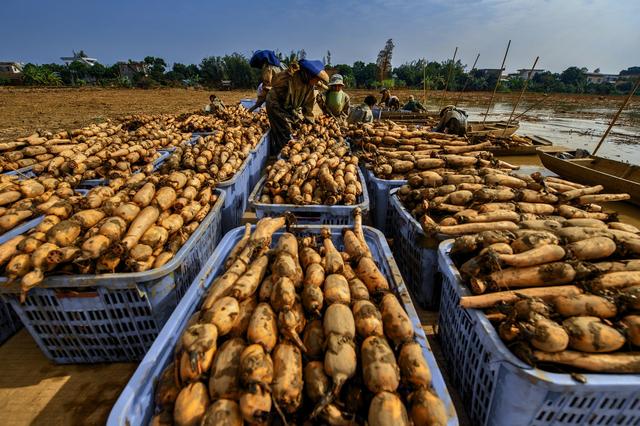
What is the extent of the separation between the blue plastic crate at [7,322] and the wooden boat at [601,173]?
291 inches

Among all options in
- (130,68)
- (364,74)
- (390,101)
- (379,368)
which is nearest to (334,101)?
(390,101)

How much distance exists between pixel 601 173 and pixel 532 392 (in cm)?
488

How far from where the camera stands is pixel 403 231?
303 centimetres

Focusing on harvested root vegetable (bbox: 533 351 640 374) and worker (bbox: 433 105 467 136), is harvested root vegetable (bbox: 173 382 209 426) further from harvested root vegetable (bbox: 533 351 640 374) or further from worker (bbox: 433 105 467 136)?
worker (bbox: 433 105 467 136)

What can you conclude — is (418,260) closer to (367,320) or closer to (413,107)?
(367,320)

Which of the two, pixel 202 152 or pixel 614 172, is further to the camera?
pixel 614 172

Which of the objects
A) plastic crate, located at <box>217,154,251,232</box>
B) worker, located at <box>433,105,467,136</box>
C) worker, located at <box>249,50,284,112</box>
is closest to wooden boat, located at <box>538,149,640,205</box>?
worker, located at <box>433,105,467,136</box>

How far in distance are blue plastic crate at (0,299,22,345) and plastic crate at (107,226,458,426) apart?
1970mm

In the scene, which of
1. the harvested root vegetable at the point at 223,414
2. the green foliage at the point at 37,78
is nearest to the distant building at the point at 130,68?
the green foliage at the point at 37,78

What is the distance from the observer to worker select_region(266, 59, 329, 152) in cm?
657

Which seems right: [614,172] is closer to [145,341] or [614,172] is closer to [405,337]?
[405,337]

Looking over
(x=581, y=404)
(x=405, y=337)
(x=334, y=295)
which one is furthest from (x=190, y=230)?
(x=581, y=404)

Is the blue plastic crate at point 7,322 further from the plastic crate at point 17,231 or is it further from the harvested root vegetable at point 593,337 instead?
the harvested root vegetable at point 593,337

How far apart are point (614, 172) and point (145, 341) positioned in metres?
7.77
